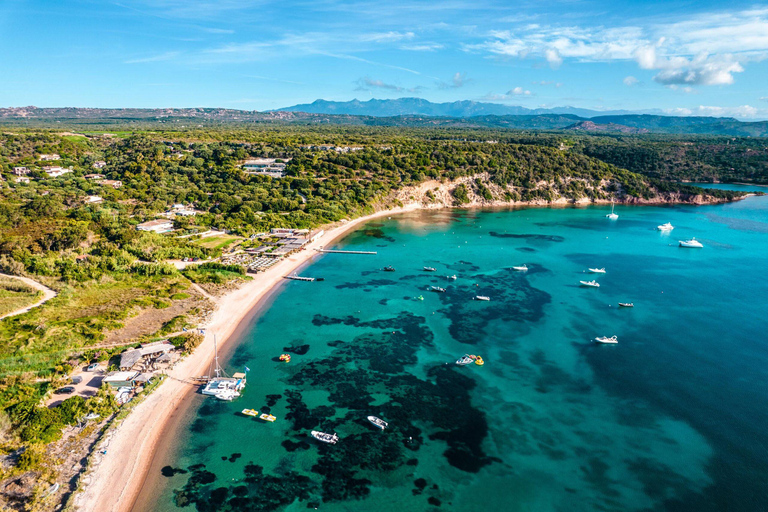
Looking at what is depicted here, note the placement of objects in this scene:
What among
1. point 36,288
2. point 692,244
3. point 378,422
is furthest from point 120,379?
point 692,244

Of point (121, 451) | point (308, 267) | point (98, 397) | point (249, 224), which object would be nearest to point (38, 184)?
point (249, 224)

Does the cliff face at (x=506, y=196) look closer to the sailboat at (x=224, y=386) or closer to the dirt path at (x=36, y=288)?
the dirt path at (x=36, y=288)

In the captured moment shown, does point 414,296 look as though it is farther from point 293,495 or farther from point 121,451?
point 121,451

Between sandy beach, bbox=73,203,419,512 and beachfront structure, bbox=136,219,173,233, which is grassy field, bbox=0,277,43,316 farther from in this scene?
beachfront structure, bbox=136,219,173,233

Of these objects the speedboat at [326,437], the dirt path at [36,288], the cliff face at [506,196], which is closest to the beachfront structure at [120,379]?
the speedboat at [326,437]

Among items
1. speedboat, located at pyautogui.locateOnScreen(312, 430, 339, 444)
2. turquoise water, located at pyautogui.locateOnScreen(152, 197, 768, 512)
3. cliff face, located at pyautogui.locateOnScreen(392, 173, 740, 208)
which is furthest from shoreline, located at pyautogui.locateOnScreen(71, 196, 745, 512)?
cliff face, located at pyautogui.locateOnScreen(392, 173, 740, 208)

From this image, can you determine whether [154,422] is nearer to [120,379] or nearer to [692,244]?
[120,379]
